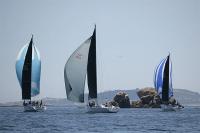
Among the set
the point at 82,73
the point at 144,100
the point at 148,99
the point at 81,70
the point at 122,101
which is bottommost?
the point at 122,101

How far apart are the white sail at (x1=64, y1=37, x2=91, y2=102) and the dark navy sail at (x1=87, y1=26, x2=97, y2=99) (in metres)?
0.72

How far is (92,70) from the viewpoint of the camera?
76.9 meters

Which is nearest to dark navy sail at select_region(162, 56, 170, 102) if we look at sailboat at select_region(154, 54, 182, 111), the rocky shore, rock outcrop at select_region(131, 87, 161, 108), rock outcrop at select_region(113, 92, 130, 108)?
sailboat at select_region(154, 54, 182, 111)

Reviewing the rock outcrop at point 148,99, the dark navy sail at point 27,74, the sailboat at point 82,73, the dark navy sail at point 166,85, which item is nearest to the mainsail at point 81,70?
the sailboat at point 82,73

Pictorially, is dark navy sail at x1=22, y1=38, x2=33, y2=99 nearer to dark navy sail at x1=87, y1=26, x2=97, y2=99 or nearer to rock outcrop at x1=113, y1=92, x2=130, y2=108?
dark navy sail at x1=87, y1=26, x2=97, y2=99

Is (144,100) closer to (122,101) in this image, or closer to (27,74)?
(122,101)

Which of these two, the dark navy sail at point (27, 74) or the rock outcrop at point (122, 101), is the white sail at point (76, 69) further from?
the rock outcrop at point (122, 101)

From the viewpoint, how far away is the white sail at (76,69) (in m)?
75.5

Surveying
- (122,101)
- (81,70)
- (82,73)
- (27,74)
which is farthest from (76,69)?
(122,101)

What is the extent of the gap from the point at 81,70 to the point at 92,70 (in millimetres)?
2009

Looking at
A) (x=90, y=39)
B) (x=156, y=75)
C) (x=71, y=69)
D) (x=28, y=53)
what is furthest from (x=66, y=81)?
(x=156, y=75)

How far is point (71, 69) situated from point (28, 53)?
13.7m

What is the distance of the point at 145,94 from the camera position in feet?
445

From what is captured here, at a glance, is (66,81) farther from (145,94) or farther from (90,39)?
(145,94)
